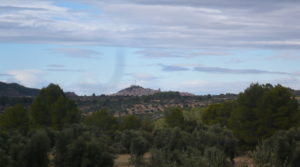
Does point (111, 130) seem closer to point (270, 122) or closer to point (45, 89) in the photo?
point (45, 89)

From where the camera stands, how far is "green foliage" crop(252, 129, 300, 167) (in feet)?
61.8

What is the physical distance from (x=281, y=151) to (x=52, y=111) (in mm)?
30709

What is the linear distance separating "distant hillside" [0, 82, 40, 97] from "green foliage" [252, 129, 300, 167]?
12660 centimetres

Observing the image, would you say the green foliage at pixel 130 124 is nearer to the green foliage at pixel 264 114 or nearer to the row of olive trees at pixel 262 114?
the row of olive trees at pixel 262 114

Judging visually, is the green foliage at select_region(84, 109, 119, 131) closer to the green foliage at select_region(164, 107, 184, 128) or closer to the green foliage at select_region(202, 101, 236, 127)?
the green foliage at select_region(164, 107, 184, 128)

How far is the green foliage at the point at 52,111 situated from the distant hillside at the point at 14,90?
10151 cm

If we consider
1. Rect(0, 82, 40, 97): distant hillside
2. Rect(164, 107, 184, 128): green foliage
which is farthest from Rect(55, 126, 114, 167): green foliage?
Rect(0, 82, 40, 97): distant hillside

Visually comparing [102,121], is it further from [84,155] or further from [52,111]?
[84,155]

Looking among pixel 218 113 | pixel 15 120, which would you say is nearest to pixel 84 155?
pixel 15 120

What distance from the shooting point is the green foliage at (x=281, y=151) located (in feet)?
61.8

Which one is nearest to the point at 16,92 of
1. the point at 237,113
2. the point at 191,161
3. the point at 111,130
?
the point at 111,130

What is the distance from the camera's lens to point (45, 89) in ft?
229

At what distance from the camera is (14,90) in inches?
7023

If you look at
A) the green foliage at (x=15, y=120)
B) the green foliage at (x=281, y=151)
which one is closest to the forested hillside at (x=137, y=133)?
the green foliage at (x=15, y=120)
